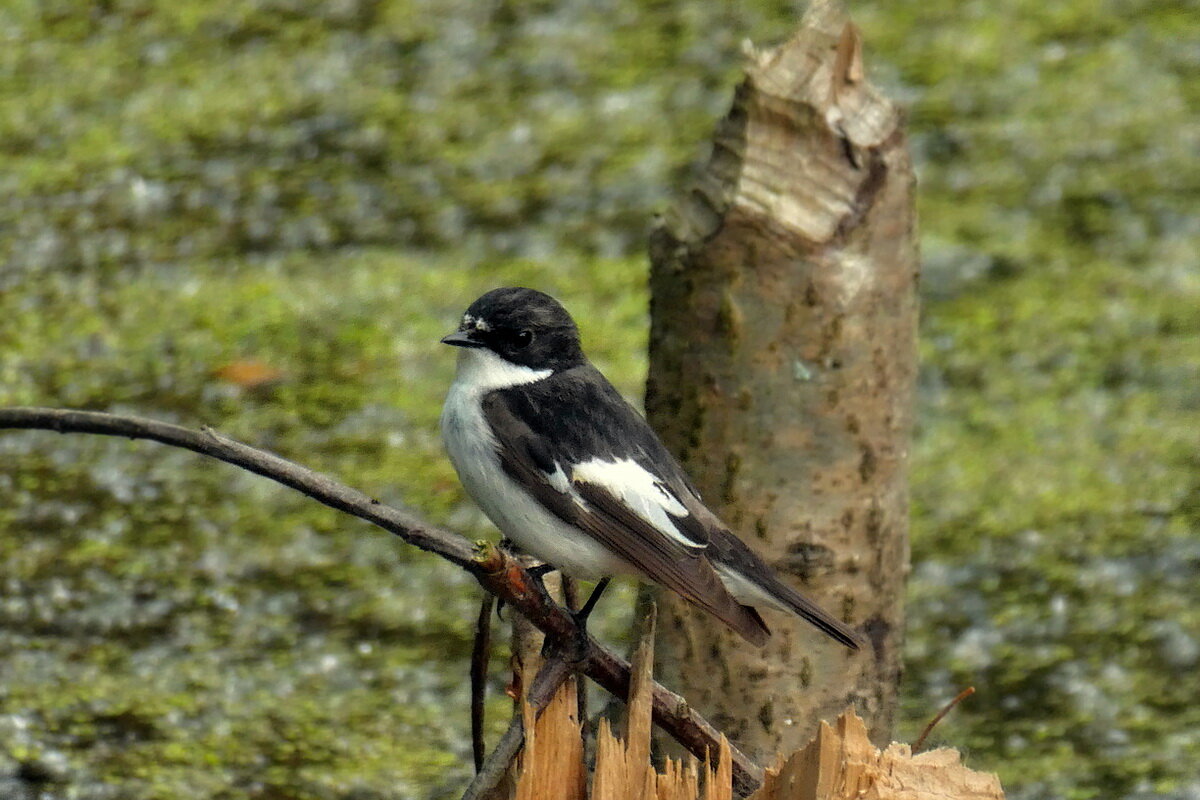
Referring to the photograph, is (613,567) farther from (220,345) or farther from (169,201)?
(169,201)

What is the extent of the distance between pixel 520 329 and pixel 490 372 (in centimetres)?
11

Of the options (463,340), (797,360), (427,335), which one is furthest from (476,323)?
(427,335)

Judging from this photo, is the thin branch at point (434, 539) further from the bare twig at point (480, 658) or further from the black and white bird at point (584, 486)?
the bare twig at point (480, 658)

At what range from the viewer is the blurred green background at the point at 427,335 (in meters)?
5.01

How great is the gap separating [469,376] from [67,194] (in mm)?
5085

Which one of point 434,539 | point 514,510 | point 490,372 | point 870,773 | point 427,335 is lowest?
point 870,773

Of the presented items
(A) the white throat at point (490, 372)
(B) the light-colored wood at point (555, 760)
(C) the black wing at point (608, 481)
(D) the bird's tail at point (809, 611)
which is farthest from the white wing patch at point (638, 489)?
(B) the light-colored wood at point (555, 760)

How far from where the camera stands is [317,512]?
19.5 feet

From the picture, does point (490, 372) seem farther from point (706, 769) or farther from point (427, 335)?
point (427, 335)

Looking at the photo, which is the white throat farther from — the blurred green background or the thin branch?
the blurred green background

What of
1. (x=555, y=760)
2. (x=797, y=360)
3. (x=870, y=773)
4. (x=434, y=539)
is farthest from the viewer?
(x=797, y=360)

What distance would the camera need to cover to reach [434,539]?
239 centimetres

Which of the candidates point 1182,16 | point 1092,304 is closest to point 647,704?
point 1092,304

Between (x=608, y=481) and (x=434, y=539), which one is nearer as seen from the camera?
(x=434, y=539)
